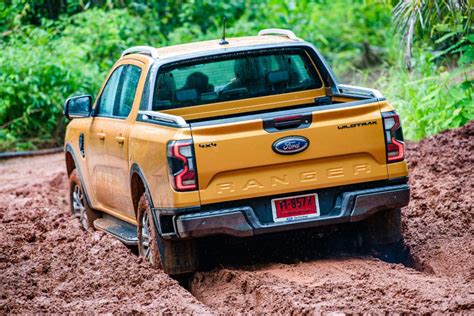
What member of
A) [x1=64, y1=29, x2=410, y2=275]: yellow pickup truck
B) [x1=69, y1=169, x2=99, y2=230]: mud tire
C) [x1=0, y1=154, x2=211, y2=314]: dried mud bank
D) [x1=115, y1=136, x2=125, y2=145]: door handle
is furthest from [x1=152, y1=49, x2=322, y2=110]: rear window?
[x1=69, y1=169, x2=99, y2=230]: mud tire

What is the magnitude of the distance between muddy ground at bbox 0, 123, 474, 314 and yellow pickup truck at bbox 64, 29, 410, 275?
1.02 ft

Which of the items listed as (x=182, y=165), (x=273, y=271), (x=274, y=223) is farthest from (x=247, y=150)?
(x=273, y=271)

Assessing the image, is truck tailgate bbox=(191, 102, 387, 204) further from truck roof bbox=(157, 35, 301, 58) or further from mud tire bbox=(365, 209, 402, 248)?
truck roof bbox=(157, 35, 301, 58)

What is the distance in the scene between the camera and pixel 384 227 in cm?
836

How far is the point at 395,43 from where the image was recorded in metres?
17.5

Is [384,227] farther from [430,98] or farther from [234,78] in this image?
[430,98]

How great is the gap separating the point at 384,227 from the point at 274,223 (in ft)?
3.61

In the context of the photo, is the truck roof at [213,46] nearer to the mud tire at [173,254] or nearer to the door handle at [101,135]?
the door handle at [101,135]

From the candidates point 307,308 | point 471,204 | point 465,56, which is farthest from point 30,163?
point 307,308

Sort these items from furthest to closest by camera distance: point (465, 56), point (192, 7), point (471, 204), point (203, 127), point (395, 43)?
point (192, 7), point (395, 43), point (465, 56), point (471, 204), point (203, 127)

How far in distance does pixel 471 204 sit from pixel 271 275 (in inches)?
101

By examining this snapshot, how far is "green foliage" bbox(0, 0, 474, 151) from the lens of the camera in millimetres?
15398

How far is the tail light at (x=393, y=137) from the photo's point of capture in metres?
7.82

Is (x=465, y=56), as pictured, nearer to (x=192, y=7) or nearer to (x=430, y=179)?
(x=430, y=179)
